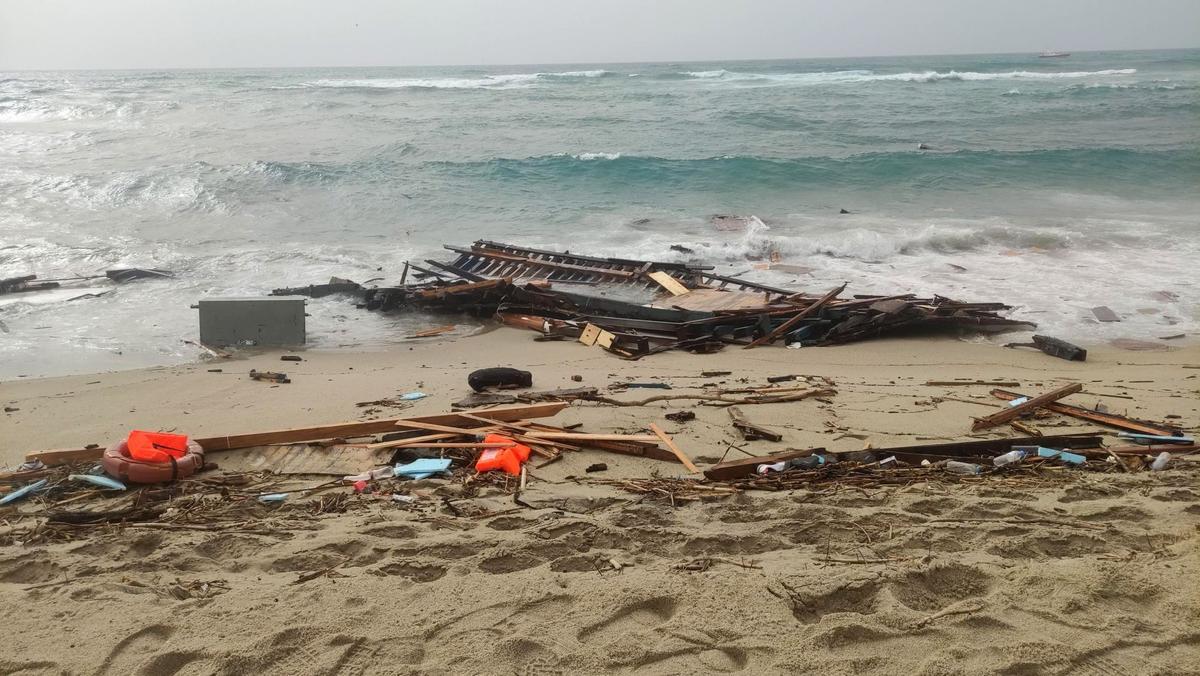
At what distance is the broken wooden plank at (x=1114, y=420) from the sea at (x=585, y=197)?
430 cm

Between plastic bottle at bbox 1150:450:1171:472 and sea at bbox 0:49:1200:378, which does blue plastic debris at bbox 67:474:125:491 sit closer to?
sea at bbox 0:49:1200:378

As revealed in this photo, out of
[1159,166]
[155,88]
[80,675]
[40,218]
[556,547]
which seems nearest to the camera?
[80,675]

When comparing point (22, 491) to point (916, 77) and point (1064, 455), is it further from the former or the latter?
point (916, 77)

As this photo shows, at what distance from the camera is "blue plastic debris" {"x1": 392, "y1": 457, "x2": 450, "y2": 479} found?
17.9ft

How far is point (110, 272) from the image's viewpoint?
13.6 metres

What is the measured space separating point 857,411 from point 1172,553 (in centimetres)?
316

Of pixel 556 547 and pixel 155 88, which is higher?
pixel 155 88

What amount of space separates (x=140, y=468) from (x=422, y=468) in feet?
5.98

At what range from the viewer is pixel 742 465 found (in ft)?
17.7

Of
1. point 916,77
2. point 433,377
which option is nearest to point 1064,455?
point 433,377

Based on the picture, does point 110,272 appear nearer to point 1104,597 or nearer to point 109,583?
point 109,583

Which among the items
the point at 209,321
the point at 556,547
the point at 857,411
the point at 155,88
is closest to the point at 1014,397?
the point at 857,411

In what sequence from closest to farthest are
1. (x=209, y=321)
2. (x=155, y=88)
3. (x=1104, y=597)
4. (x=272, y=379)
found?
(x=1104, y=597) < (x=272, y=379) < (x=209, y=321) < (x=155, y=88)

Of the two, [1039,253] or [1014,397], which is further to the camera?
[1039,253]
